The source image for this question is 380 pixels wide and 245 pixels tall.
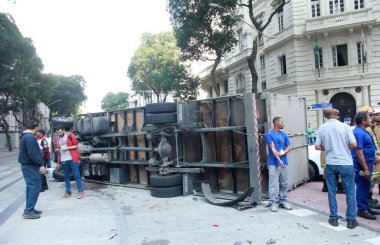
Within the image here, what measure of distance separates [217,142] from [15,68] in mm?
31989

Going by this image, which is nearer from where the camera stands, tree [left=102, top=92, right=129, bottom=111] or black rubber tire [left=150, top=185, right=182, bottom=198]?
black rubber tire [left=150, top=185, right=182, bottom=198]

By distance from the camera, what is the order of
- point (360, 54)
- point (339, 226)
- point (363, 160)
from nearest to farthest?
point (339, 226) < point (363, 160) < point (360, 54)

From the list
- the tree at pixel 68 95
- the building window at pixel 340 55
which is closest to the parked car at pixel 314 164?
the building window at pixel 340 55

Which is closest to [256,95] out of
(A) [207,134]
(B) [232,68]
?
(A) [207,134]

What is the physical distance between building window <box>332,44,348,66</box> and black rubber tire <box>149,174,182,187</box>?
65.8 ft

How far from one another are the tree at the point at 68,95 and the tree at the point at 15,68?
2356 centimetres

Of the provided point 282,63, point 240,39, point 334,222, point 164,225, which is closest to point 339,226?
point 334,222

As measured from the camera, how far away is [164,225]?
6113mm

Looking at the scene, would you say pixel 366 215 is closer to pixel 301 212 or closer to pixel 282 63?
pixel 301 212

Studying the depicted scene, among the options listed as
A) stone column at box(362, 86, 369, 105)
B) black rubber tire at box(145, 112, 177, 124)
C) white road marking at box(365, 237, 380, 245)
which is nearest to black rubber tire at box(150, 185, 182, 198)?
black rubber tire at box(145, 112, 177, 124)

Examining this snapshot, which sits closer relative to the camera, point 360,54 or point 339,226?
point 339,226

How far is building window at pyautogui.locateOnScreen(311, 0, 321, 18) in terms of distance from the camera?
82.3 feet

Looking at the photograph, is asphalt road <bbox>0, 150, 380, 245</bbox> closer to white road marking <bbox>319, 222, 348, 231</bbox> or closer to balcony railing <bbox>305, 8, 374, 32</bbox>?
white road marking <bbox>319, 222, 348, 231</bbox>

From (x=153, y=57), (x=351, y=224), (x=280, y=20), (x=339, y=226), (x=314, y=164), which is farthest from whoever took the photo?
(x=153, y=57)
